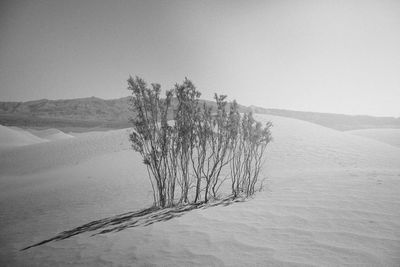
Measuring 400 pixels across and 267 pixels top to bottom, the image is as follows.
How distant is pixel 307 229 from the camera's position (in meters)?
2.76

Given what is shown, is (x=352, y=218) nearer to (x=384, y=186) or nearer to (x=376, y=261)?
(x=376, y=261)

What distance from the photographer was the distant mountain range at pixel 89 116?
5705 centimetres

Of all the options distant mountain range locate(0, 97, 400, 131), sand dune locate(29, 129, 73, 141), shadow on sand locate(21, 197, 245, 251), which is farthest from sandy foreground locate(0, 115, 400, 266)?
distant mountain range locate(0, 97, 400, 131)

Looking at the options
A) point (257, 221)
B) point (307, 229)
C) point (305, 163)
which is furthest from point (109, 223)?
point (305, 163)

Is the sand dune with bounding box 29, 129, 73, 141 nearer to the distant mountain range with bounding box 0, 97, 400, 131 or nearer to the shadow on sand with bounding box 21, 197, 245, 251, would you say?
the distant mountain range with bounding box 0, 97, 400, 131

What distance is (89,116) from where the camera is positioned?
70.6 meters

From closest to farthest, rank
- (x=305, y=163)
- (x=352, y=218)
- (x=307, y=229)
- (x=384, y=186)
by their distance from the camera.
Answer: (x=307, y=229) → (x=352, y=218) → (x=384, y=186) → (x=305, y=163)

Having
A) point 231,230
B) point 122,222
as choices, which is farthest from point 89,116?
point 231,230

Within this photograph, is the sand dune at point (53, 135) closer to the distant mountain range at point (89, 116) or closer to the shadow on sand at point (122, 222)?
the distant mountain range at point (89, 116)

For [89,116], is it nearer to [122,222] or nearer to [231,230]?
[122,222]

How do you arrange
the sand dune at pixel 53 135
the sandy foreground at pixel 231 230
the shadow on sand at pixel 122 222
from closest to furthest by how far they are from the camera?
1. the sandy foreground at pixel 231 230
2. the shadow on sand at pixel 122 222
3. the sand dune at pixel 53 135

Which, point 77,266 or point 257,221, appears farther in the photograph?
point 257,221

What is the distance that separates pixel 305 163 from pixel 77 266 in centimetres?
980

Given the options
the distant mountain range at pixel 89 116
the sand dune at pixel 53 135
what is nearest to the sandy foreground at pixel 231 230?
the sand dune at pixel 53 135
